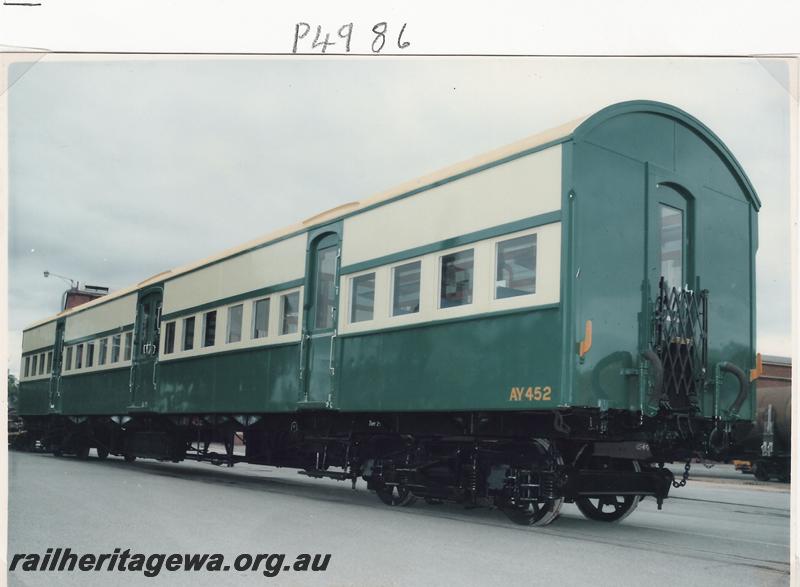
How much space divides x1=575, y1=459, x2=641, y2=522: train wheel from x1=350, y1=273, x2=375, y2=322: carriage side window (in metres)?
2.71

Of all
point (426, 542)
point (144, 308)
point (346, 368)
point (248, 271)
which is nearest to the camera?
point (426, 542)

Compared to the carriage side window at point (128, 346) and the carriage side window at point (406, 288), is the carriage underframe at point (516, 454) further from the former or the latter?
the carriage side window at point (128, 346)

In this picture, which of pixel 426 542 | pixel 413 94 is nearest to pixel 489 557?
pixel 426 542

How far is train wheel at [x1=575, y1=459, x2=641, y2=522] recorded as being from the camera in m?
8.14

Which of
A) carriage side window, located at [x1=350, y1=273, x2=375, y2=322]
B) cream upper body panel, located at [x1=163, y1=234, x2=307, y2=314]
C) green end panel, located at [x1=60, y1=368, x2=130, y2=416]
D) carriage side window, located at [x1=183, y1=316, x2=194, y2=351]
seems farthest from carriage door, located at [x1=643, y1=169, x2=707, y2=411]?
green end panel, located at [x1=60, y1=368, x2=130, y2=416]

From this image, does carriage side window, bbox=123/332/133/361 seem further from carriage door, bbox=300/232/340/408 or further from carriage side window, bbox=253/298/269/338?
carriage door, bbox=300/232/340/408

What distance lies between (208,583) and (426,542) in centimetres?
208

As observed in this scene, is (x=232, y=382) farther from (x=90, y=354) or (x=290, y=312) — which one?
(x=90, y=354)

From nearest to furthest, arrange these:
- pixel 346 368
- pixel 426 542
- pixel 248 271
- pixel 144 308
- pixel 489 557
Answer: pixel 489 557 → pixel 426 542 → pixel 346 368 → pixel 248 271 → pixel 144 308

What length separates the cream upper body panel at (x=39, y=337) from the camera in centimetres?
1128

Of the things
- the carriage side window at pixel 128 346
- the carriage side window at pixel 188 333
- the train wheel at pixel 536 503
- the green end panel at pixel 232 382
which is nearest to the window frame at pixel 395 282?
the train wheel at pixel 536 503

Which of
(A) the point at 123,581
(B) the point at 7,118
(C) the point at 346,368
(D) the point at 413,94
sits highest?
(D) the point at 413,94

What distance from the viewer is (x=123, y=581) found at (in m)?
5.19

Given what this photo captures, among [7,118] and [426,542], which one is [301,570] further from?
[7,118]
